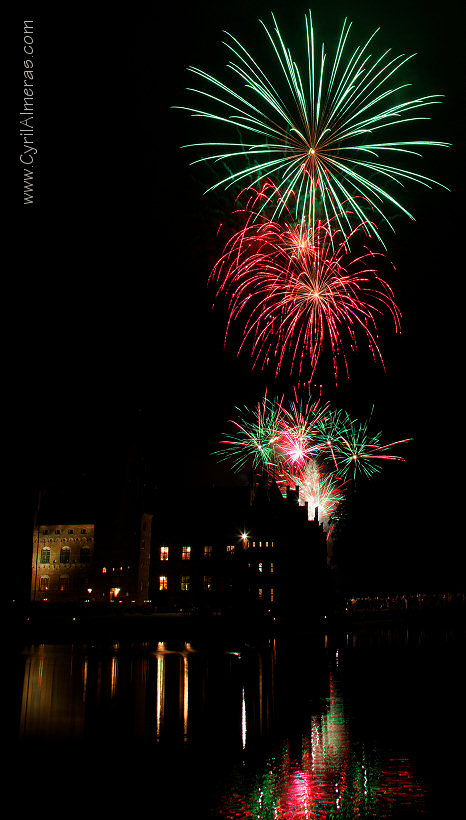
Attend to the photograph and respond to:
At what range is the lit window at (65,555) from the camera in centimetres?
7281

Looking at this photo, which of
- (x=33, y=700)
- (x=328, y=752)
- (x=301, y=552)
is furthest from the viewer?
(x=301, y=552)

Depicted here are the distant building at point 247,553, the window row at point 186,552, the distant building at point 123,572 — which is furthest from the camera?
the distant building at point 123,572

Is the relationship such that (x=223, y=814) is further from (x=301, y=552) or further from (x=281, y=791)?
(x=301, y=552)

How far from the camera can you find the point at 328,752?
16.6 m

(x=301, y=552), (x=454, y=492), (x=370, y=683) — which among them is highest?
(x=454, y=492)

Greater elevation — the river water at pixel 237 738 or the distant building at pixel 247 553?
the distant building at pixel 247 553

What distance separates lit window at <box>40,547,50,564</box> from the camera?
7320 cm

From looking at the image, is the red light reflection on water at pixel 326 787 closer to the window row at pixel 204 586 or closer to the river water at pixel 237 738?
the river water at pixel 237 738

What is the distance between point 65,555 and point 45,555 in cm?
207

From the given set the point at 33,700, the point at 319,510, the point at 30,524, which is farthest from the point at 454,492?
the point at 33,700

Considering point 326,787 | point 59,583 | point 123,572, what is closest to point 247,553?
point 123,572

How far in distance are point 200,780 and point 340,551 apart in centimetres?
8694

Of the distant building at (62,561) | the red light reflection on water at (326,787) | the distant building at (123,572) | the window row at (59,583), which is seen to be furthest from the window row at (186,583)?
the red light reflection on water at (326,787)

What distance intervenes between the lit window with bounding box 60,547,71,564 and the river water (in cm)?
3874
